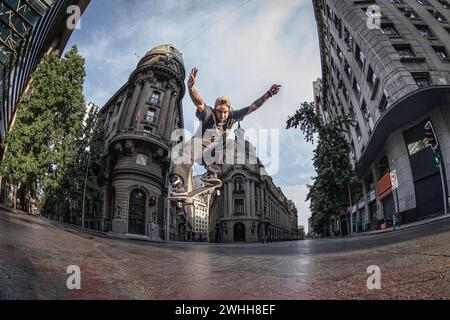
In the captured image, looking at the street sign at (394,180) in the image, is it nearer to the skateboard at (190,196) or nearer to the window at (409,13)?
the skateboard at (190,196)

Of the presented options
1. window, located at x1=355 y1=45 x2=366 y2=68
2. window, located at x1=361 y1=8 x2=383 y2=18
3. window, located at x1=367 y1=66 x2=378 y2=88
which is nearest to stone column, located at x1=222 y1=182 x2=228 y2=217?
window, located at x1=355 y1=45 x2=366 y2=68

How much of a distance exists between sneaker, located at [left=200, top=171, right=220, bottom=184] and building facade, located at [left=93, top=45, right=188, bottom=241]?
1008mm

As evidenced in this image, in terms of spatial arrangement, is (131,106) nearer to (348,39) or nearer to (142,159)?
(142,159)

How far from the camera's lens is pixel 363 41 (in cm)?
1441

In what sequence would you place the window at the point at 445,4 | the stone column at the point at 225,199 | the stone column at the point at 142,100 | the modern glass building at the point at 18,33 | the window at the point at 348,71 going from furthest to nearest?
1. the stone column at the point at 225,199
2. the window at the point at 445,4
3. the window at the point at 348,71
4. the modern glass building at the point at 18,33
5. the stone column at the point at 142,100

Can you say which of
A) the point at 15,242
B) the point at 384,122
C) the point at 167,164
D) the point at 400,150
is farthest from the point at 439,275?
the point at 384,122

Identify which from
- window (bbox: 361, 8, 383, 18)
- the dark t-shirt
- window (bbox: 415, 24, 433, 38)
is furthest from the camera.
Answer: window (bbox: 415, 24, 433, 38)

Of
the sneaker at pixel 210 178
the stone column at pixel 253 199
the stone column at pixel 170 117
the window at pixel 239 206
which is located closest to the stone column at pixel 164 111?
the stone column at pixel 170 117

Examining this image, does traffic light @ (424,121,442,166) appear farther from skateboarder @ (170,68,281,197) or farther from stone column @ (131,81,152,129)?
stone column @ (131,81,152,129)

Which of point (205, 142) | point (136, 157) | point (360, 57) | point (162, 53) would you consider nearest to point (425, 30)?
point (360, 57)

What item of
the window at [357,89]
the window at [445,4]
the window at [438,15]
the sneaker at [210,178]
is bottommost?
the sneaker at [210,178]

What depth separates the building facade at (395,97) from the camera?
5.93 m

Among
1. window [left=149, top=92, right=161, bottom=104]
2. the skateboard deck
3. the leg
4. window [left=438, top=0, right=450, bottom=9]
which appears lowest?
the skateboard deck

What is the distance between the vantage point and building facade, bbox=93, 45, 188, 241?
16.8 ft
